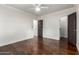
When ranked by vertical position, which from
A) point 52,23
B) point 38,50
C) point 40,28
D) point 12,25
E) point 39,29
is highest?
point 52,23

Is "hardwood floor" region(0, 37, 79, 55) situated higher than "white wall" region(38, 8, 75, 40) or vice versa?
"white wall" region(38, 8, 75, 40)

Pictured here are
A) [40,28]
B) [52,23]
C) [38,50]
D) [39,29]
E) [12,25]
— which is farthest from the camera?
[39,29]

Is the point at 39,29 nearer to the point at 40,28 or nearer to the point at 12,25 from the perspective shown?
the point at 40,28

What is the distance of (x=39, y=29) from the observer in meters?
9.35

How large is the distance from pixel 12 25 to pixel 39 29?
4091 mm

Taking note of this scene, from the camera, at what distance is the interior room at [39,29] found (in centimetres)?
438

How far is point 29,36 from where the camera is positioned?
311 inches

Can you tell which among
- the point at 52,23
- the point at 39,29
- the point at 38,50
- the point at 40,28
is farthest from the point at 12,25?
the point at 39,29

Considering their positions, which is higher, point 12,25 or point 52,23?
point 52,23

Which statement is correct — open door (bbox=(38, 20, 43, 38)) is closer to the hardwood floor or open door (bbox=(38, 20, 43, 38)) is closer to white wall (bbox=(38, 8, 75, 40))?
white wall (bbox=(38, 8, 75, 40))


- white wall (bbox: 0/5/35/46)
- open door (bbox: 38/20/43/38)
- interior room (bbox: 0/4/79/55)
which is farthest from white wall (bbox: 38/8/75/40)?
white wall (bbox: 0/5/35/46)

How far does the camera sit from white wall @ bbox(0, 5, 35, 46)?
494 cm

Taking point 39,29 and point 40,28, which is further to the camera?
point 39,29
